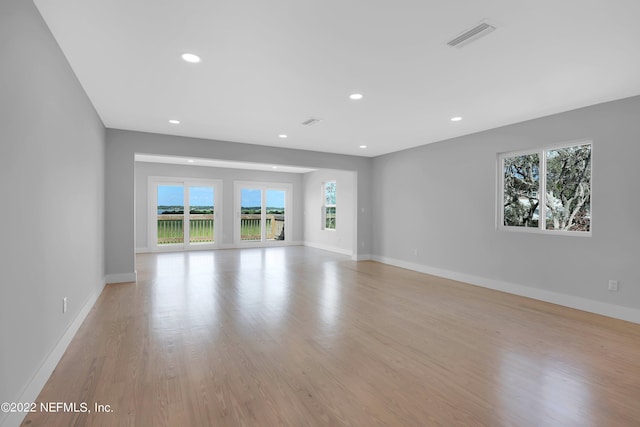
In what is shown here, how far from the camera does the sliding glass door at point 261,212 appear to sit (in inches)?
387

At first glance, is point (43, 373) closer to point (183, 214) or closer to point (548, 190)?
point (548, 190)

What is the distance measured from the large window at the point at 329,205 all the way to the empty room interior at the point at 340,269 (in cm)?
316

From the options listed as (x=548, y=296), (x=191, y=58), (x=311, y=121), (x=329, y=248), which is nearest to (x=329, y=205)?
(x=329, y=248)

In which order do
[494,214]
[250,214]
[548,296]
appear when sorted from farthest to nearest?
[250,214]
[494,214]
[548,296]

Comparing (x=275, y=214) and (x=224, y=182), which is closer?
(x=224, y=182)

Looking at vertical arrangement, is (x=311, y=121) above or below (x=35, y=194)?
above

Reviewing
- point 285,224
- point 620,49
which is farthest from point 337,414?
point 285,224

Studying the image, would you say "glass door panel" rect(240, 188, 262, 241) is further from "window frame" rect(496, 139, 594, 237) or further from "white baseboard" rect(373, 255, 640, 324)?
"window frame" rect(496, 139, 594, 237)

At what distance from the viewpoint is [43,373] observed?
6.98 feet

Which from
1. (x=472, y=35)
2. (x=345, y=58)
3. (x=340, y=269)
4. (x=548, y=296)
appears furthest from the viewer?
(x=340, y=269)

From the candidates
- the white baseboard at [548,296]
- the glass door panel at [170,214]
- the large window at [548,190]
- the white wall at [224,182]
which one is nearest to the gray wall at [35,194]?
the white baseboard at [548,296]

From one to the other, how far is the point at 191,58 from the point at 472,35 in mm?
2286

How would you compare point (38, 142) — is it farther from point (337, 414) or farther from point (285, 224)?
point (285, 224)

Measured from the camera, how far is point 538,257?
434 centimetres
